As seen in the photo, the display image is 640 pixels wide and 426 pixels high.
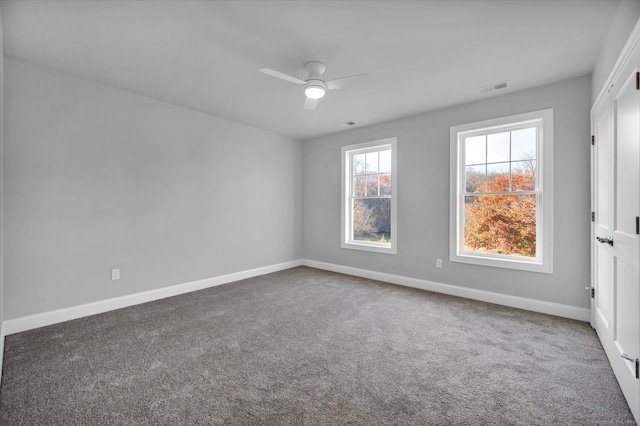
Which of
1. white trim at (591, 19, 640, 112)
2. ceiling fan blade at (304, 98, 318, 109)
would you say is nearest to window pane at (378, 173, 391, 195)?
ceiling fan blade at (304, 98, 318, 109)

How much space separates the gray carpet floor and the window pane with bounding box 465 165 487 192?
5.09ft

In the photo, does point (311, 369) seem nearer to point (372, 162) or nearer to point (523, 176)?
point (523, 176)

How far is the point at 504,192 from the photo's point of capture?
373 cm

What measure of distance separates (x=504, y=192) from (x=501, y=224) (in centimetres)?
42

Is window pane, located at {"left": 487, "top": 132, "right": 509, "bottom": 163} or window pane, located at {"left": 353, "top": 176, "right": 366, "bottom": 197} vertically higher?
window pane, located at {"left": 487, "top": 132, "right": 509, "bottom": 163}

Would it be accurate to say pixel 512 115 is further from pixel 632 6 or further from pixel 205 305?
pixel 205 305

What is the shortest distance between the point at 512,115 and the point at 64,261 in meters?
5.40

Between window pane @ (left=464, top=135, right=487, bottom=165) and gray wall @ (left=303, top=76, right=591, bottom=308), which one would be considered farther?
window pane @ (left=464, top=135, right=487, bottom=165)

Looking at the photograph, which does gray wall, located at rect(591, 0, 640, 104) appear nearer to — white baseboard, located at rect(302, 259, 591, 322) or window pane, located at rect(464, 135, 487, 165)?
window pane, located at rect(464, 135, 487, 165)

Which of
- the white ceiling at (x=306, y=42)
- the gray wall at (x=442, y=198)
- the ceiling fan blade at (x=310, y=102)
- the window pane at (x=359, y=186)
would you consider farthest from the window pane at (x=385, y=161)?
the ceiling fan blade at (x=310, y=102)

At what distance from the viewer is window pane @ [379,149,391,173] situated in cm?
498

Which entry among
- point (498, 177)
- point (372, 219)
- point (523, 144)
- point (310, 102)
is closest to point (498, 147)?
point (523, 144)

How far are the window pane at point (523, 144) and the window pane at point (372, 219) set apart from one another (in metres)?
1.88

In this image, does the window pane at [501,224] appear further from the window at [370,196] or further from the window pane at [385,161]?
the window pane at [385,161]
